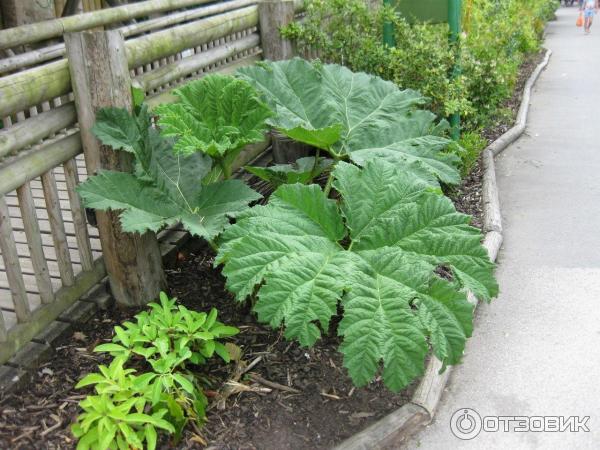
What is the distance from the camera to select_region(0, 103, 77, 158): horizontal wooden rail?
10.2 feet

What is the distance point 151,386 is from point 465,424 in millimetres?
1536

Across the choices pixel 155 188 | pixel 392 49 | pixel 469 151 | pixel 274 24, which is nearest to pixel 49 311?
pixel 155 188

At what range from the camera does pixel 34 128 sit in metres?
3.28

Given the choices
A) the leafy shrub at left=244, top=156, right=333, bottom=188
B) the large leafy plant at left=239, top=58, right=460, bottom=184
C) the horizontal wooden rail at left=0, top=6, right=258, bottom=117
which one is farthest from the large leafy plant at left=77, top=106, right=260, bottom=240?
the large leafy plant at left=239, top=58, right=460, bottom=184

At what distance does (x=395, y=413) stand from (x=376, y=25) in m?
3.92

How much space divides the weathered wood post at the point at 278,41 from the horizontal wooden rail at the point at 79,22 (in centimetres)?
98

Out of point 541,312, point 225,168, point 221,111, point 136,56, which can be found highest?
point 136,56

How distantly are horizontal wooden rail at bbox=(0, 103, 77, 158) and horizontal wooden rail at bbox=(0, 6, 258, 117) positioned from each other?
86 millimetres

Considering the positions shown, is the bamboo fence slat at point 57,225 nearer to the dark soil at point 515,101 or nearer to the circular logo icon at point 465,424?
the circular logo icon at point 465,424

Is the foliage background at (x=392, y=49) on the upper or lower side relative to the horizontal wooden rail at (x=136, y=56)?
lower

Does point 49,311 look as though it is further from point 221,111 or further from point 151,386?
point 221,111

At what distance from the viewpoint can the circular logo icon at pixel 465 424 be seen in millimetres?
3240

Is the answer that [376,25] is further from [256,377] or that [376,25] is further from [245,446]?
[245,446]

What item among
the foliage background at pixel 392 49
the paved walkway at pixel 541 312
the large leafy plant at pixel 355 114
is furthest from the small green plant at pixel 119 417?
the foliage background at pixel 392 49
